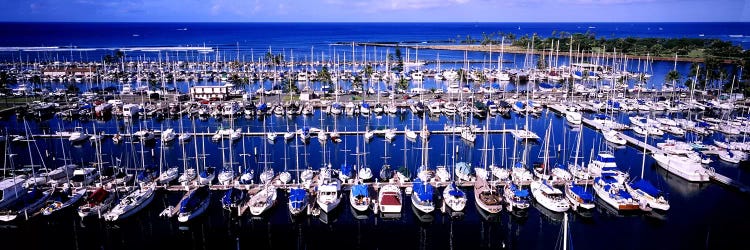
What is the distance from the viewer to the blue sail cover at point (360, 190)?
2745 centimetres

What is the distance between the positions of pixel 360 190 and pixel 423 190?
3556mm

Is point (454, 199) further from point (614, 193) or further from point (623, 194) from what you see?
point (623, 194)

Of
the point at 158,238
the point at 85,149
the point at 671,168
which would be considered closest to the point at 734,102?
the point at 671,168

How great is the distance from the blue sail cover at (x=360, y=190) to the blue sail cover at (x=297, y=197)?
2.79 m

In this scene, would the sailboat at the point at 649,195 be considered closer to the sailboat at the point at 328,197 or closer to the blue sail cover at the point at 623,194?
the blue sail cover at the point at 623,194

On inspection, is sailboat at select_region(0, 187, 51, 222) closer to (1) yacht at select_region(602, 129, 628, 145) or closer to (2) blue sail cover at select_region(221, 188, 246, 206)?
(2) blue sail cover at select_region(221, 188, 246, 206)

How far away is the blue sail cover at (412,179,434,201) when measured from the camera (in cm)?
2694

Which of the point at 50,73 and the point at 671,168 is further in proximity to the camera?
the point at 50,73

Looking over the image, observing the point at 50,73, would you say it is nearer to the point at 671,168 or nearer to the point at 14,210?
the point at 14,210

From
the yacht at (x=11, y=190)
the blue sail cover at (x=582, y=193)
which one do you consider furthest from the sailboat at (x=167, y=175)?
the blue sail cover at (x=582, y=193)

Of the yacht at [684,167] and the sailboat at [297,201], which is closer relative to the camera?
the sailboat at [297,201]

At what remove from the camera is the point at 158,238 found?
24719 mm

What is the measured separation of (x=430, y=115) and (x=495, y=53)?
79456mm

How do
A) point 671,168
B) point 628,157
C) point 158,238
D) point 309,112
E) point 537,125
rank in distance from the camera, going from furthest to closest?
point 309,112 → point 537,125 → point 628,157 → point 671,168 → point 158,238
